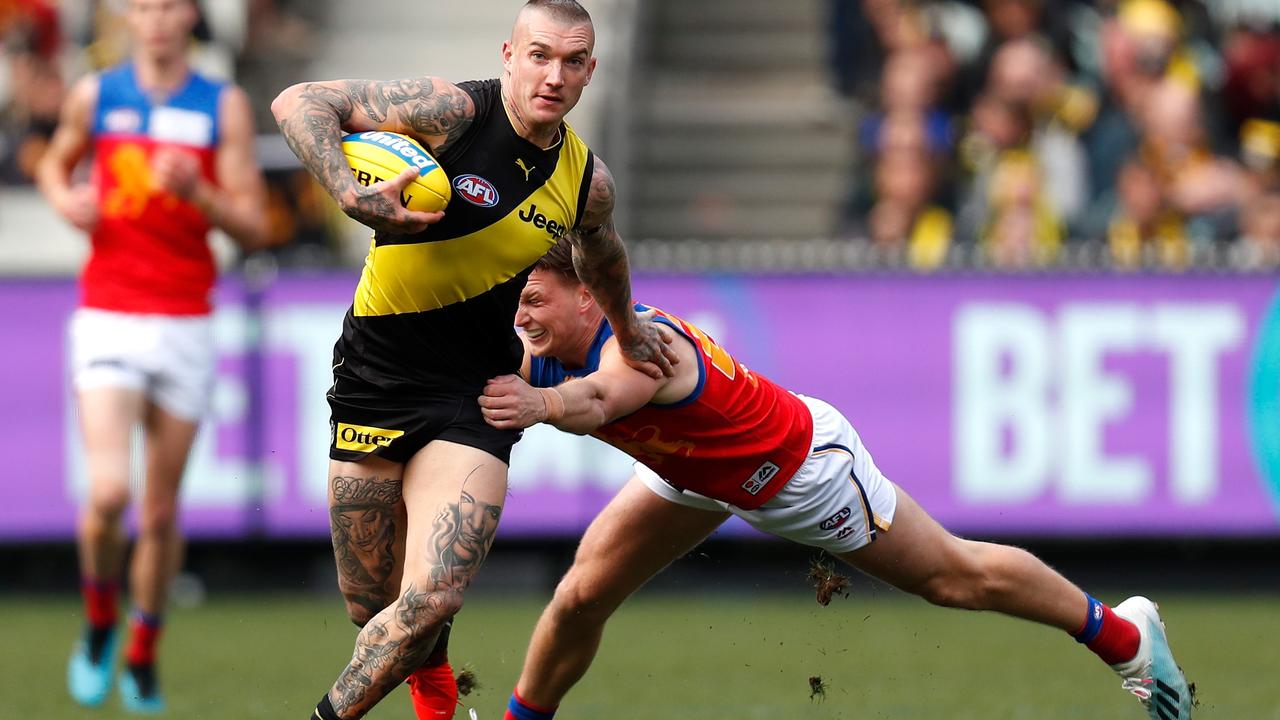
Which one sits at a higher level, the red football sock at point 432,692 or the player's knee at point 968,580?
the player's knee at point 968,580

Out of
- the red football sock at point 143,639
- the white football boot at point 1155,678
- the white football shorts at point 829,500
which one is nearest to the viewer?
the white football shorts at point 829,500

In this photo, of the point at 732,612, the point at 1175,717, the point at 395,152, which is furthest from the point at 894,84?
the point at 395,152

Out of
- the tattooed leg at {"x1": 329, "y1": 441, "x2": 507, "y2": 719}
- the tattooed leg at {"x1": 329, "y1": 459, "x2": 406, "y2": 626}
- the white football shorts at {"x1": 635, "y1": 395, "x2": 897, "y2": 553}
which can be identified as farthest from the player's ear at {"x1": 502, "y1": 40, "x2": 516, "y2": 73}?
the white football shorts at {"x1": 635, "y1": 395, "x2": 897, "y2": 553}

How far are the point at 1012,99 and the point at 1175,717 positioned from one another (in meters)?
8.01

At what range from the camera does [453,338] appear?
5.66m

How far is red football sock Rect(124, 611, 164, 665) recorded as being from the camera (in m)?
8.03

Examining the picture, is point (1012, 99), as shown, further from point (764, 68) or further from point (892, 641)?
point (892, 641)

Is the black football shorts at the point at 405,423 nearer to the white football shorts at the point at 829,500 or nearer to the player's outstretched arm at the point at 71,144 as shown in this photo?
the white football shorts at the point at 829,500

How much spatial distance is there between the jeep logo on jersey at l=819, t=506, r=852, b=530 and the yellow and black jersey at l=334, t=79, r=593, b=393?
1.14 metres

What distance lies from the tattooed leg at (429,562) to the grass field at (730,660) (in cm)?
199

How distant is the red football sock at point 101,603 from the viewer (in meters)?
8.22

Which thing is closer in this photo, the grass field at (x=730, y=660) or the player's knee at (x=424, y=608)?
the player's knee at (x=424, y=608)

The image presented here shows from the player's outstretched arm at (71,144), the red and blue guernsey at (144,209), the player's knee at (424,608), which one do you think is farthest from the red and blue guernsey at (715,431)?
the player's outstretched arm at (71,144)

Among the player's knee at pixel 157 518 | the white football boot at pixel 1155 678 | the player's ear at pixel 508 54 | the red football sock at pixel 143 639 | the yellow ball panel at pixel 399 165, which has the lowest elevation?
the red football sock at pixel 143 639
